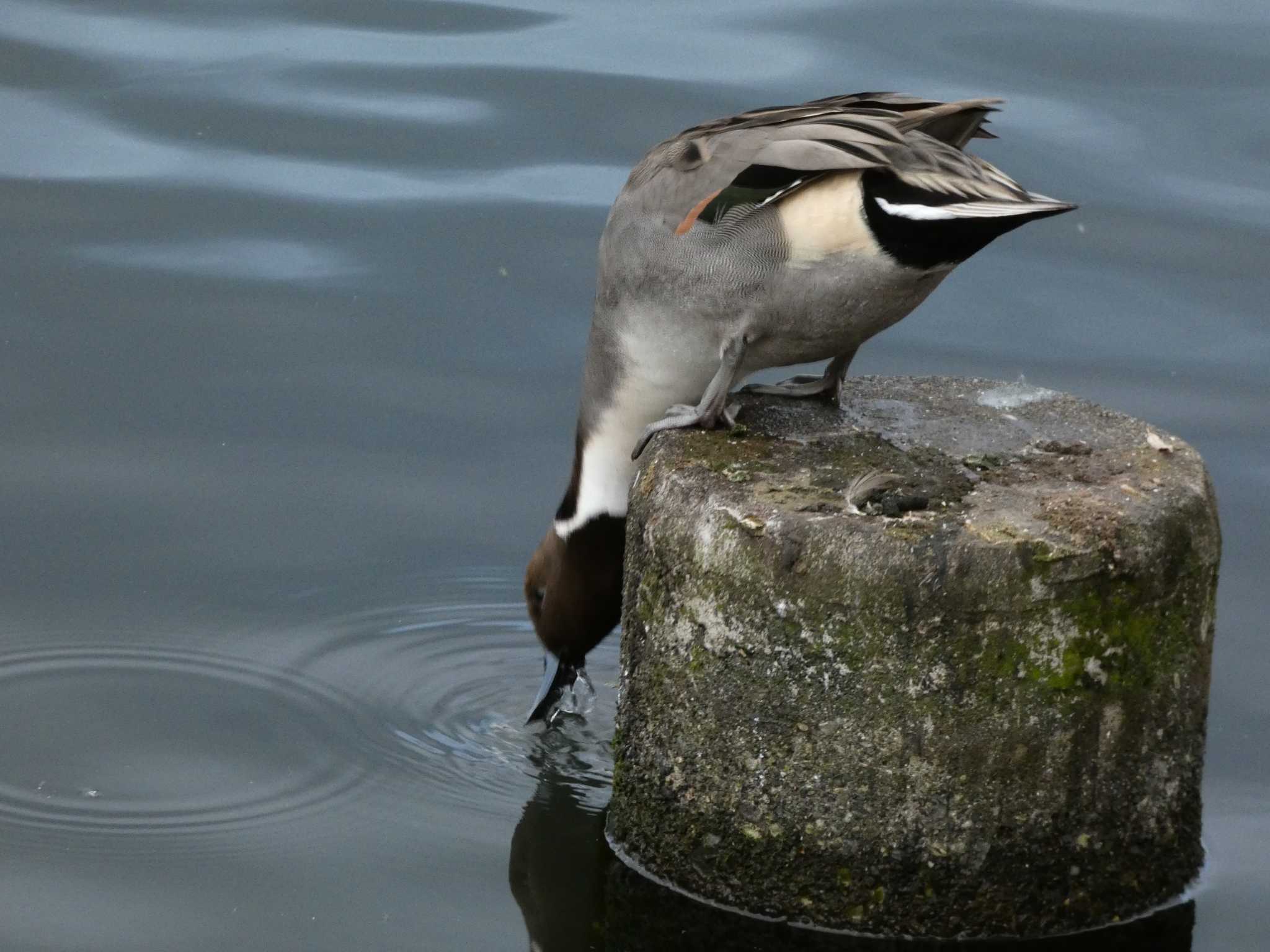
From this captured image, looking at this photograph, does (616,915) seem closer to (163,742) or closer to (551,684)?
(551,684)

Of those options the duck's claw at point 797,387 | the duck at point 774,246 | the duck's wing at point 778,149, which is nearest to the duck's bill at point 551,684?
the duck at point 774,246

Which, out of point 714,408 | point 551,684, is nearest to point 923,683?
point 714,408

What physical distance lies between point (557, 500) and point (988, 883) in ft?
10.2

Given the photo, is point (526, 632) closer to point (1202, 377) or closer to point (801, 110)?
point (801, 110)

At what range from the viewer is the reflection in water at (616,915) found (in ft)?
12.5

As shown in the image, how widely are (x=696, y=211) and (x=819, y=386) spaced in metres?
0.64

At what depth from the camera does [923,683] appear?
3.51 m

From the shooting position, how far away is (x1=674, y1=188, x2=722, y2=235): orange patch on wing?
398 cm

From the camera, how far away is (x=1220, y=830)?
183 inches

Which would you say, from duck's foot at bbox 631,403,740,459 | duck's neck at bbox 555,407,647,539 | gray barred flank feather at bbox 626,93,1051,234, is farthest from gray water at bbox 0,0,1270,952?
gray barred flank feather at bbox 626,93,1051,234

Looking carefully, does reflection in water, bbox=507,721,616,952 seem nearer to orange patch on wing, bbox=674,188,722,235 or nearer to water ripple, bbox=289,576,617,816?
water ripple, bbox=289,576,617,816

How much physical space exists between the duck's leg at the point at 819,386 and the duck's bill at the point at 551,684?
3.43 ft

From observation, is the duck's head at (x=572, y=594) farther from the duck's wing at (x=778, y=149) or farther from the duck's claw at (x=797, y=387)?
the duck's wing at (x=778, y=149)

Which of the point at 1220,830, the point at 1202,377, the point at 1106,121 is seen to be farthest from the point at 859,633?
the point at 1106,121
